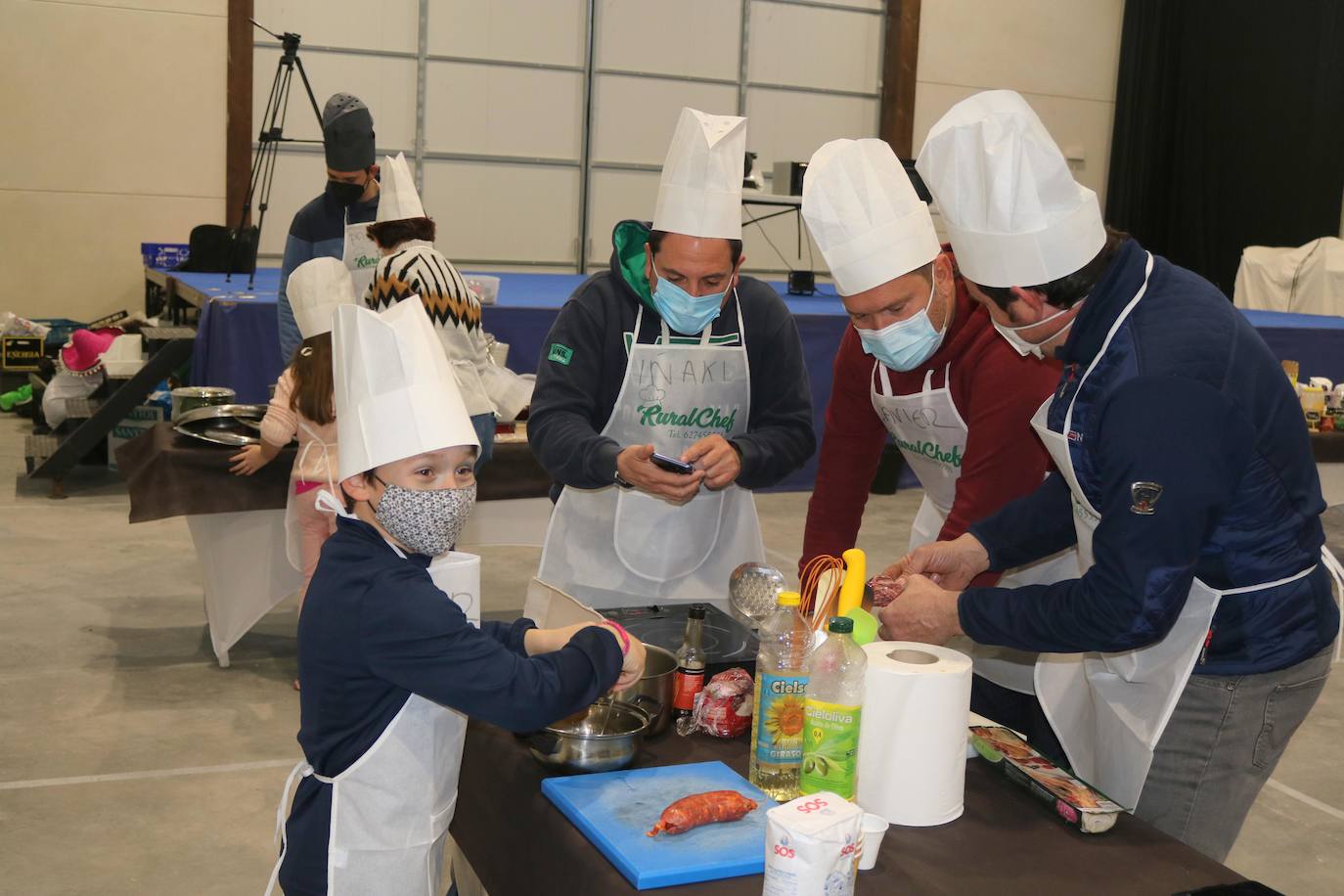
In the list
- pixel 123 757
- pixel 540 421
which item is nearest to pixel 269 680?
pixel 123 757

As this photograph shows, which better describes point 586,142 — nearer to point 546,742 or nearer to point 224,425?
point 224,425

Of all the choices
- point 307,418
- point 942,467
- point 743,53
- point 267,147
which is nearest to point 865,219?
point 942,467

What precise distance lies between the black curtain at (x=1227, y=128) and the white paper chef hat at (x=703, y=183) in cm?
897

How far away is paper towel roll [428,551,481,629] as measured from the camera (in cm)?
162

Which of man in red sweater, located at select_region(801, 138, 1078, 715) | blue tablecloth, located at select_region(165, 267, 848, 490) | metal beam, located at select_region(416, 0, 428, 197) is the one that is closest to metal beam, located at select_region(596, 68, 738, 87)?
metal beam, located at select_region(416, 0, 428, 197)

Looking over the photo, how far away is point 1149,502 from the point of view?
4.43 ft

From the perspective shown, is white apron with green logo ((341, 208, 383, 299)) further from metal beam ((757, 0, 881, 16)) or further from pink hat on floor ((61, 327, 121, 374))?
metal beam ((757, 0, 881, 16))

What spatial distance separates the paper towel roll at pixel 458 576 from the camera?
1.62 m

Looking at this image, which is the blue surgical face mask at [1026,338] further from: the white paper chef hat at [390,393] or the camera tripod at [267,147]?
the camera tripod at [267,147]

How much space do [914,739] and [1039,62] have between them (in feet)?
34.4

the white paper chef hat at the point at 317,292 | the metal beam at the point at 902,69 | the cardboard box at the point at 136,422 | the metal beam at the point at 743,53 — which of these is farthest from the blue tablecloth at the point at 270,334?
the metal beam at the point at 902,69

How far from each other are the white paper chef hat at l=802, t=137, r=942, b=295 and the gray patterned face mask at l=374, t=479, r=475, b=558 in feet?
2.39

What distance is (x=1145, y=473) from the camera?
1344mm

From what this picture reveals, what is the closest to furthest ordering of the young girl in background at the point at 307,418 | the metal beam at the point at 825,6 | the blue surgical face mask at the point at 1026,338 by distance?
the blue surgical face mask at the point at 1026,338
the young girl in background at the point at 307,418
the metal beam at the point at 825,6
